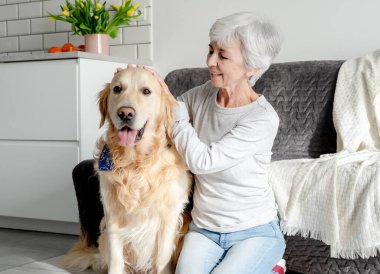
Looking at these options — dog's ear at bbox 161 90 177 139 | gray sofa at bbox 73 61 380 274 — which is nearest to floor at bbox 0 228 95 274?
gray sofa at bbox 73 61 380 274

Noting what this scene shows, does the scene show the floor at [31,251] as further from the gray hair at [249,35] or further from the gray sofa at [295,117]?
the gray hair at [249,35]

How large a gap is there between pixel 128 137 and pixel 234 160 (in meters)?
0.37

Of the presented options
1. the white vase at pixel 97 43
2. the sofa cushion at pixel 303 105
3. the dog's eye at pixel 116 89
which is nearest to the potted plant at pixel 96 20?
the white vase at pixel 97 43

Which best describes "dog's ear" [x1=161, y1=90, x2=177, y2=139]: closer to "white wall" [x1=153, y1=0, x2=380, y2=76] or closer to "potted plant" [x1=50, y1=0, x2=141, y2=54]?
"white wall" [x1=153, y1=0, x2=380, y2=76]

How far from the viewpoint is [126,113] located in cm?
174

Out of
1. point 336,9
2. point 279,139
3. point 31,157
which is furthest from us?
point 31,157

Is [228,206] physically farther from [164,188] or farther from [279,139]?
[279,139]

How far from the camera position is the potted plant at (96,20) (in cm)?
316

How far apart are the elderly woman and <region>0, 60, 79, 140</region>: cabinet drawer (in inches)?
47.6

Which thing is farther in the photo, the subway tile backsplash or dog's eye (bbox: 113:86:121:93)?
the subway tile backsplash

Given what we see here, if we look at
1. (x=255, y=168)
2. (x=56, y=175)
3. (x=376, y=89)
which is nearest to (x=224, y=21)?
(x=255, y=168)

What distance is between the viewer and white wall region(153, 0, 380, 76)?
2795 millimetres

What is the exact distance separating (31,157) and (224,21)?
1674mm

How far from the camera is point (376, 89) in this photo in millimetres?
2260
